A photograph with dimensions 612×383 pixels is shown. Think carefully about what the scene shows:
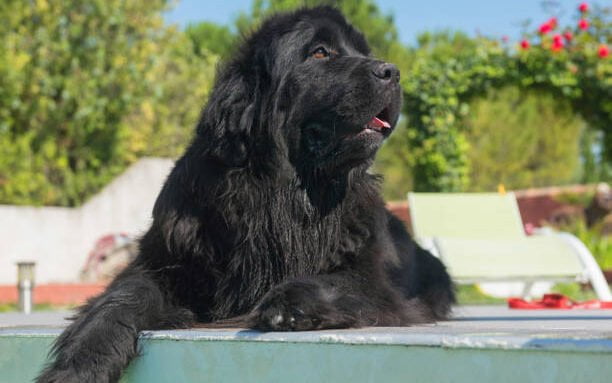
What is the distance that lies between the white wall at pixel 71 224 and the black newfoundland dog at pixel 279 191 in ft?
23.6

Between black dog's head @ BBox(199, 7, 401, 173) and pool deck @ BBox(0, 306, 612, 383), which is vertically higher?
black dog's head @ BBox(199, 7, 401, 173)

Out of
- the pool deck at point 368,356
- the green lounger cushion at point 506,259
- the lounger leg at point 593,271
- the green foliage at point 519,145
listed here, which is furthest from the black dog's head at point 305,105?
the green foliage at point 519,145

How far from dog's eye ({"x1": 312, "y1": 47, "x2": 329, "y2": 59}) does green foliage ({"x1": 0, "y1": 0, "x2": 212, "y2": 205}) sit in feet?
27.7

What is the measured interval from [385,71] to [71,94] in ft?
31.4

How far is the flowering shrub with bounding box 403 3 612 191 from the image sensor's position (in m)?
12.3

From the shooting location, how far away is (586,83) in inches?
491

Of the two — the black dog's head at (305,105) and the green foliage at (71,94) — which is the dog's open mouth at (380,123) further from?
the green foliage at (71,94)

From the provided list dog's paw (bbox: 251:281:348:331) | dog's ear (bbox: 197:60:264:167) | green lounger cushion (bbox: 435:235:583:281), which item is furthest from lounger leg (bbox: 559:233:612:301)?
dog's paw (bbox: 251:281:348:331)

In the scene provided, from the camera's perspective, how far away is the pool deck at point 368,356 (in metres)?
1.71

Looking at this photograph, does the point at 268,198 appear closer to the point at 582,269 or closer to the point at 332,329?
the point at 332,329

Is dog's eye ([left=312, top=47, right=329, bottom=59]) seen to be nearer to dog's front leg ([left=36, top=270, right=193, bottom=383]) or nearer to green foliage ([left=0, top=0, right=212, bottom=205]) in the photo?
dog's front leg ([left=36, top=270, right=193, bottom=383])

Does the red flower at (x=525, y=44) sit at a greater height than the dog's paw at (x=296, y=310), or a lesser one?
greater

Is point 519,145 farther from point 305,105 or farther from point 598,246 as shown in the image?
point 305,105

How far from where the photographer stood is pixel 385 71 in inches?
123
